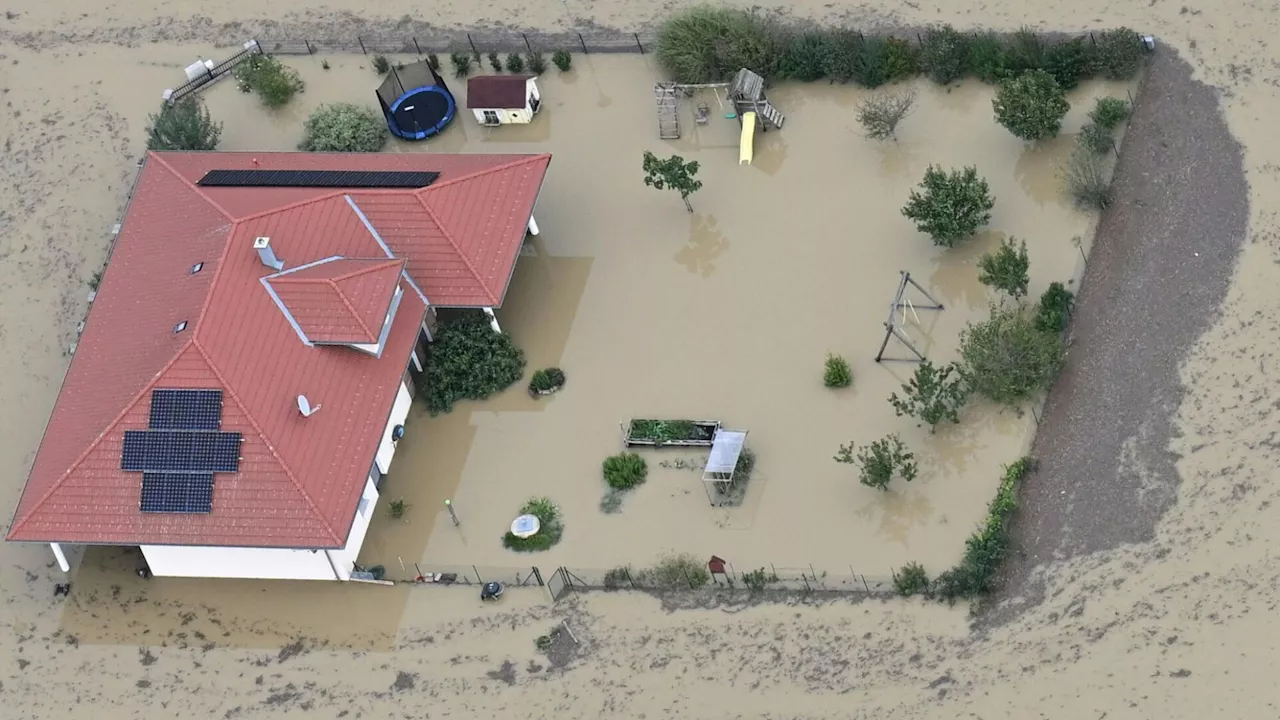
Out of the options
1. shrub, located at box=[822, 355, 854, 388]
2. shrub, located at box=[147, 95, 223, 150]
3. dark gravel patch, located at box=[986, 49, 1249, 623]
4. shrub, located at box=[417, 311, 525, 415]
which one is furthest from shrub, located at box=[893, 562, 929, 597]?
shrub, located at box=[147, 95, 223, 150]

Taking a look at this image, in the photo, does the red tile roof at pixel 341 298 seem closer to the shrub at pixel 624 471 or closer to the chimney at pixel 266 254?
the chimney at pixel 266 254

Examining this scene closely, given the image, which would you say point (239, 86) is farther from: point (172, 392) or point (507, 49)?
point (172, 392)

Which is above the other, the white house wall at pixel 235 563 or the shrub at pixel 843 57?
the shrub at pixel 843 57

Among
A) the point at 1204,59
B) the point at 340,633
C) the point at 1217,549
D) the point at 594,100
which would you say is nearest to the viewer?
the point at 1217,549

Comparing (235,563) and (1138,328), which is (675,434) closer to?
(235,563)

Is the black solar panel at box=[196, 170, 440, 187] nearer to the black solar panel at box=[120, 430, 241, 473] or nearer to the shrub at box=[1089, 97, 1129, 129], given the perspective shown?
the black solar panel at box=[120, 430, 241, 473]

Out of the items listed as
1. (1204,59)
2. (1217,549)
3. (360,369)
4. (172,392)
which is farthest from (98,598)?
(1204,59)

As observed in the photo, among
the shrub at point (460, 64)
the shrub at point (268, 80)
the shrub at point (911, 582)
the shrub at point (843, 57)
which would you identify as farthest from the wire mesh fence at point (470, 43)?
the shrub at point (911, 582)
